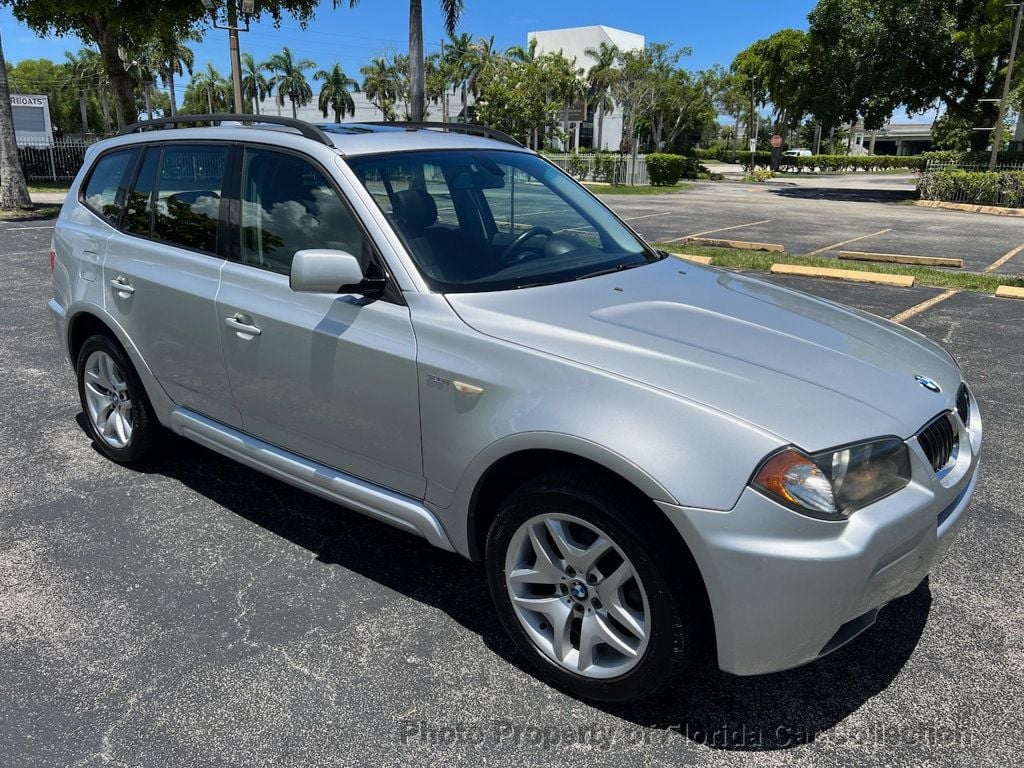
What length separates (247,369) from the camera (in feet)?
11.2

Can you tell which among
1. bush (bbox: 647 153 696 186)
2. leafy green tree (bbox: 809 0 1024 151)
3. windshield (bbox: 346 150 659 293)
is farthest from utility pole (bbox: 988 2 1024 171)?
windshield (bbox: 346 150 659 293)

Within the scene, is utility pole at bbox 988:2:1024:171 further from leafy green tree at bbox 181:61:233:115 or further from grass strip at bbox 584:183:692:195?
leafy green tree at bbox 181:61:233:115

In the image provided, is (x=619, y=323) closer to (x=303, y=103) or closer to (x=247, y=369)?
(x=247, y=369)

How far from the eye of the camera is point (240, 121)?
3.92m

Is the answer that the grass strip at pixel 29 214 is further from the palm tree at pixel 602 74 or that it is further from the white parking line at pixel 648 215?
the palm tree at pixel 602 74

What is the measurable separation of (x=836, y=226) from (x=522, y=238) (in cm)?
1763

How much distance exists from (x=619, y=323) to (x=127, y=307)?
8.76ft

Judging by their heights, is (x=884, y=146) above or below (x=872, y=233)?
above

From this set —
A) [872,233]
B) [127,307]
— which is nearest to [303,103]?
[872,233]

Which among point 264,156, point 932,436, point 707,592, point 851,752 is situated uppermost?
point 264,156

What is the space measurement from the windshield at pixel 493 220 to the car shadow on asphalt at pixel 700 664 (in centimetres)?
131

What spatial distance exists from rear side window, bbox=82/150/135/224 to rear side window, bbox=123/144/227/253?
→ 136 mm

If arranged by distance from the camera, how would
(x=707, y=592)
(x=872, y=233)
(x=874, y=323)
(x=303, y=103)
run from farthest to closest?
1. (x=303, y=103)
2. (x=872, y=233)
3. (x=874, y=323)
4. (x=707, y=592)

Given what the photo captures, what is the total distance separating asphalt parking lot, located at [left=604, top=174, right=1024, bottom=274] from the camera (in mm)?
14477
